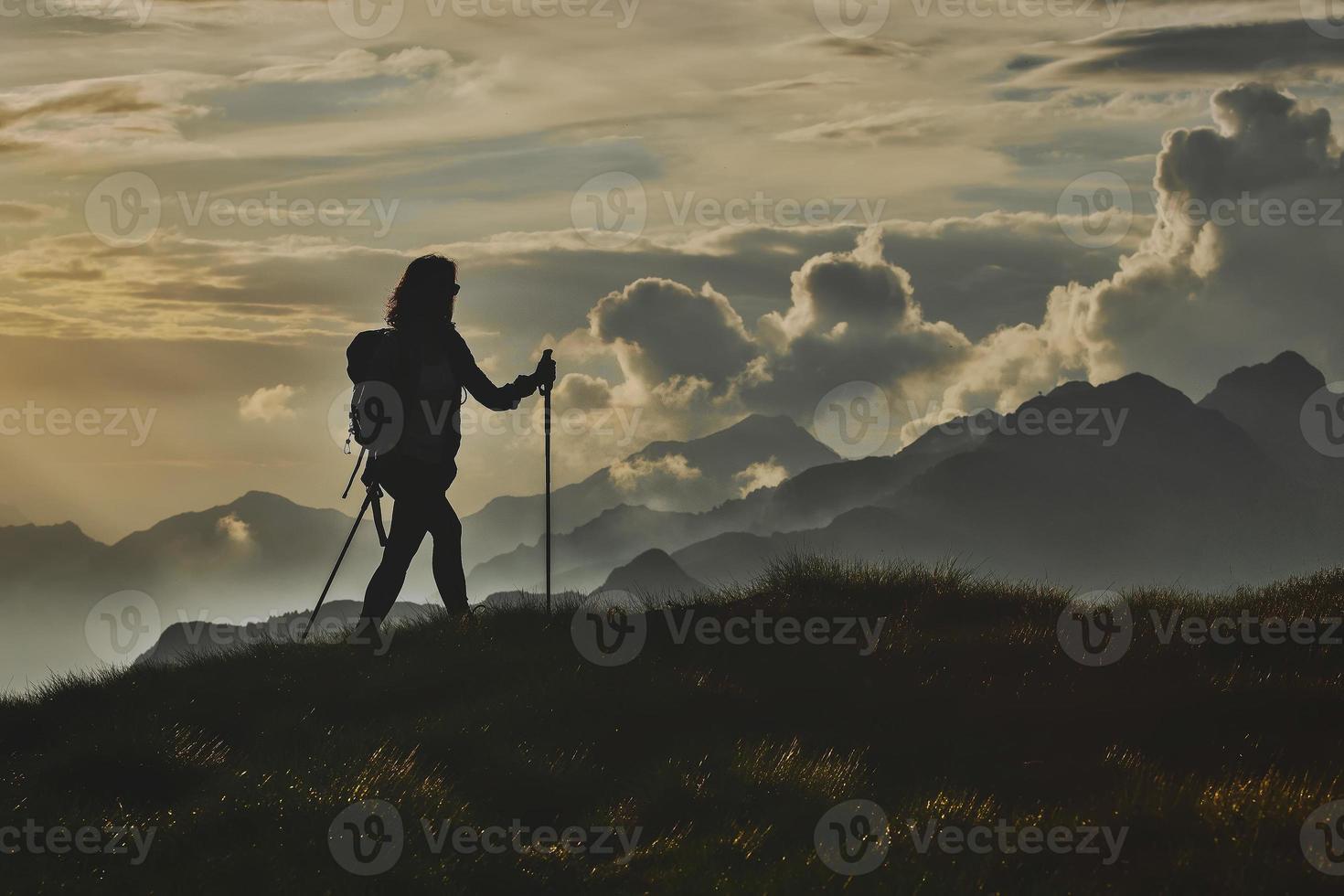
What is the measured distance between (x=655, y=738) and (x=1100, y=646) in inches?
178

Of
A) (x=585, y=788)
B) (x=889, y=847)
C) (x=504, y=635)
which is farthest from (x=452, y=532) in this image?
(x=889, y=847)
